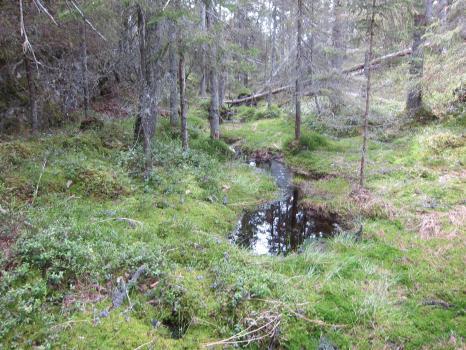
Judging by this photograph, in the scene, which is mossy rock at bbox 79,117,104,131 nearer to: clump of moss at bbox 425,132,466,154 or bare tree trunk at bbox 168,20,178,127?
bare tree trunk at bbox 168,20,178,127

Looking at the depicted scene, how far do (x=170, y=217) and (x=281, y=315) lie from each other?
3.35 meters

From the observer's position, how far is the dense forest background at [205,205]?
404 centimetres

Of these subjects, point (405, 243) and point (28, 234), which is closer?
point (28, 234)

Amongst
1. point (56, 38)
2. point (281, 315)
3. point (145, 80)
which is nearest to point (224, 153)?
point (145, 80)

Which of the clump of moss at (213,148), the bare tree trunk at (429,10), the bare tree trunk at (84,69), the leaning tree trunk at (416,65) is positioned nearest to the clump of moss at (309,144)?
the clump of moss at (213,148)

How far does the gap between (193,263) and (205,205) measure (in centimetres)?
308

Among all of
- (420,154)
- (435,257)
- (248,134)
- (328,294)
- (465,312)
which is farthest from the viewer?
(248,134)

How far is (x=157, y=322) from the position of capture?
Answer: 12.7ft

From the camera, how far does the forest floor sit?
12.6 feet

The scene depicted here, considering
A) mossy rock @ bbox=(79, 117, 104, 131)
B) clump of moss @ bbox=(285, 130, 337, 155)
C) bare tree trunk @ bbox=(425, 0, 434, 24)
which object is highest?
bare tree trunk @ bbox=(425, 0, 434, 24)

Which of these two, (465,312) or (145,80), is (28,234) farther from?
(465,312)

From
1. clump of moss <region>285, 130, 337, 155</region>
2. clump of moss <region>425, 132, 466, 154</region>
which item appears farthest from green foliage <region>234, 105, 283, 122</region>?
clump of moss <region>425, 132, 466, 154</region>

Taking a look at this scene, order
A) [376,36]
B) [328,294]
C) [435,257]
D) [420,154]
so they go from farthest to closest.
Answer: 1. [420,154]
2. [376,36]
3. [435,257]
4. [328,294]

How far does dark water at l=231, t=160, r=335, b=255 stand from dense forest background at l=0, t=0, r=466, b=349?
30cm
